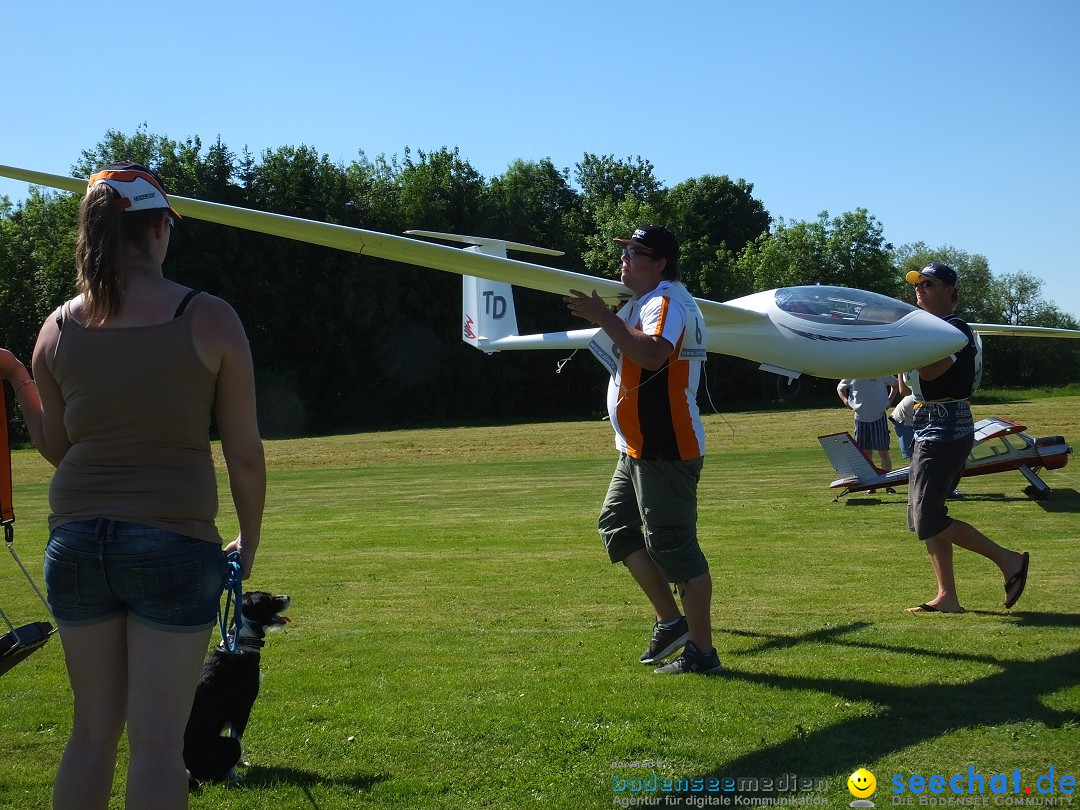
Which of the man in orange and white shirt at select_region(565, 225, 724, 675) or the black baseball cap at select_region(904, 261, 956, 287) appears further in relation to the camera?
the black baseball cap at select_region(904, 261, 956, 287)

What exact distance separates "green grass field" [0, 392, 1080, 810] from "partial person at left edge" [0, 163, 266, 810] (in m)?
1.07

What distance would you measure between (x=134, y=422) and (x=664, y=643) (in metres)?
3.17

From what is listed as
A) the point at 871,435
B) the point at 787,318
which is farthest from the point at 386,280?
the point at 787,318

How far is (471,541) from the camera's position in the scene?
31.6ft

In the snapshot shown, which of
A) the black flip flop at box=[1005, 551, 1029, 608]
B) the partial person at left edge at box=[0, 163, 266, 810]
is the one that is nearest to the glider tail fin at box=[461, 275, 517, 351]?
the black flip flop at box=[1005, 551, 1029, 608]

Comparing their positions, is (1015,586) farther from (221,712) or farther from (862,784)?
(221,712)

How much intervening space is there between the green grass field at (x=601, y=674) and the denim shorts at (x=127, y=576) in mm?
1236

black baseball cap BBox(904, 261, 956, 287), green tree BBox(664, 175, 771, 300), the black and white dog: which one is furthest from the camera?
green tree BBox(664, 175, 771, 300)

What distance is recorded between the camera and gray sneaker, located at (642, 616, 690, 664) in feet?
16.0

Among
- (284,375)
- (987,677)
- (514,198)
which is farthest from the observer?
(514,198)

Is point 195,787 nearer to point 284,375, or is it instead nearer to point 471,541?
point 471,541

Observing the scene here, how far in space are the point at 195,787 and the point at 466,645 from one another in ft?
6.81

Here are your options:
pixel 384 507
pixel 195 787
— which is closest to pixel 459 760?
pixel 195 787

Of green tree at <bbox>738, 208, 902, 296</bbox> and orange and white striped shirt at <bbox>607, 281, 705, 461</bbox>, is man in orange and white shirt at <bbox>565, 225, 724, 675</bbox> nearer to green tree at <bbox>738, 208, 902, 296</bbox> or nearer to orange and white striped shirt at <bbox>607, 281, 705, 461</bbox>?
orange and white striped shirt at <bbox>607, 281, 705, 461</bbox>
